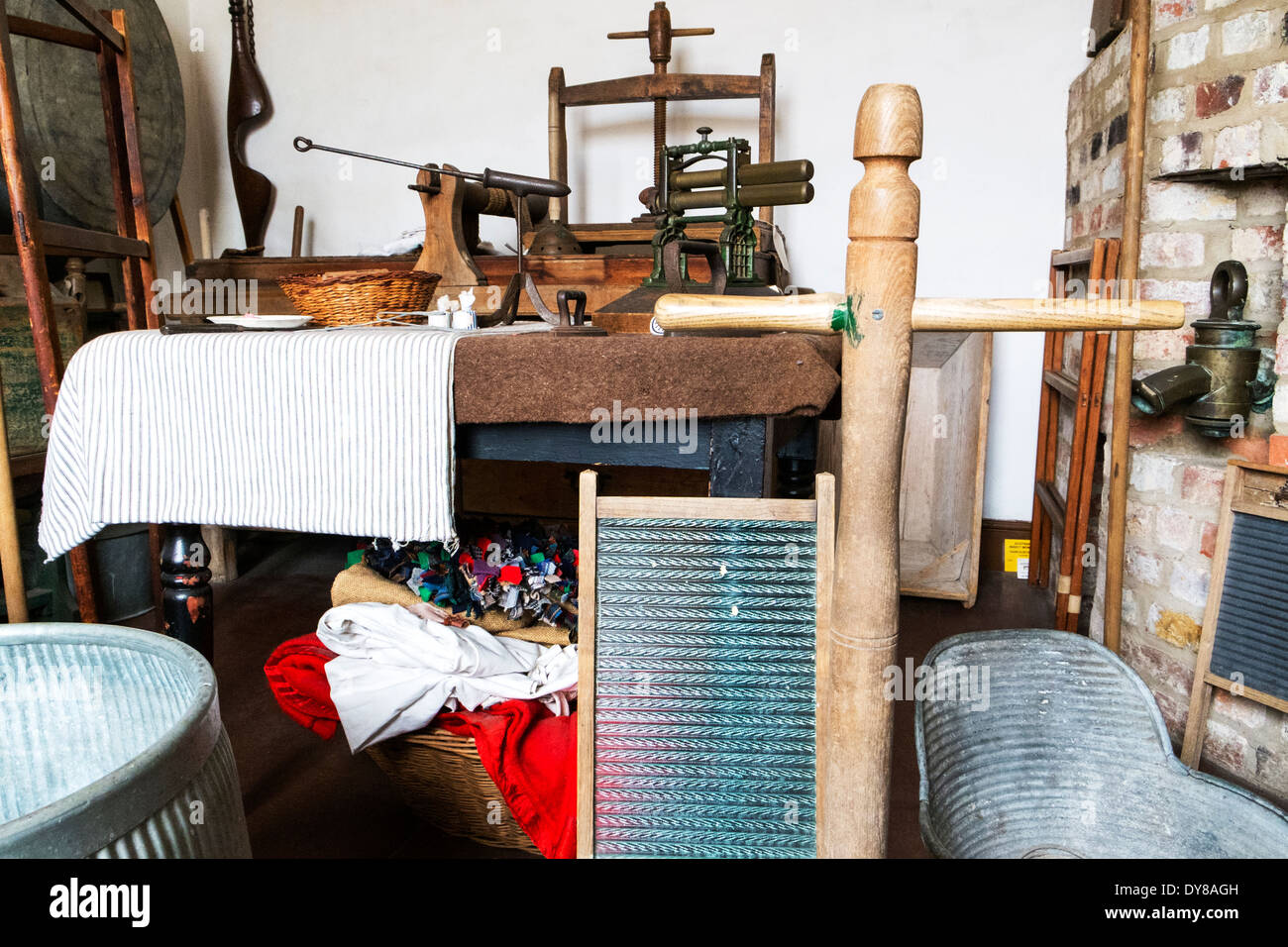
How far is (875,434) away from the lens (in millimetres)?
1045

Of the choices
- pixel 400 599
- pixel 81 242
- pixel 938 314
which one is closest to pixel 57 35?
pixel 81 242

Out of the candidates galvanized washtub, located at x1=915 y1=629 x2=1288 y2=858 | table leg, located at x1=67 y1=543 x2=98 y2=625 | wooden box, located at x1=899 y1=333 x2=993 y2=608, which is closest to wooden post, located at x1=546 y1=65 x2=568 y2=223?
wooden box, located at x1=899 y1=333 x2=993 y2=608

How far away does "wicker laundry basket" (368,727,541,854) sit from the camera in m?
1.75

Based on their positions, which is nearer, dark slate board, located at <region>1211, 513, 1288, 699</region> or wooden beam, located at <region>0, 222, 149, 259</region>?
dark slate board, located at <region>1211, 513, 1288, 699</region>

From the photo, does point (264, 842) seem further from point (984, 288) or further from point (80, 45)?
point (984, 288)

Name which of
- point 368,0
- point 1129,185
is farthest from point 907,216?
point 368,0

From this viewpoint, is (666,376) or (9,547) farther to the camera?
(9,547)

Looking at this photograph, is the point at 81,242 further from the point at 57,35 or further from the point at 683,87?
the point at 683,87

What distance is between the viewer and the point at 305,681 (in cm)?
189

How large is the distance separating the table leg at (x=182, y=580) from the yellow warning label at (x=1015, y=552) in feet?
9.74

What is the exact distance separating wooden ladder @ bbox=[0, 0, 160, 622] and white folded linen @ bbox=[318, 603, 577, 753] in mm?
690

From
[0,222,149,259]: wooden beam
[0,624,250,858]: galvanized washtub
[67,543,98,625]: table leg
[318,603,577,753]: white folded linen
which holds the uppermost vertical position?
[0,222,149,259]: wooden beam

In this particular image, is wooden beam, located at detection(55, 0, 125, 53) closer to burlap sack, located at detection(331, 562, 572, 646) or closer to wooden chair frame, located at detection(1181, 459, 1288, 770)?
burlap sack, located at detection(331, 562, 572, 646)

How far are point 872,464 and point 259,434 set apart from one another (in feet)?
3.40
